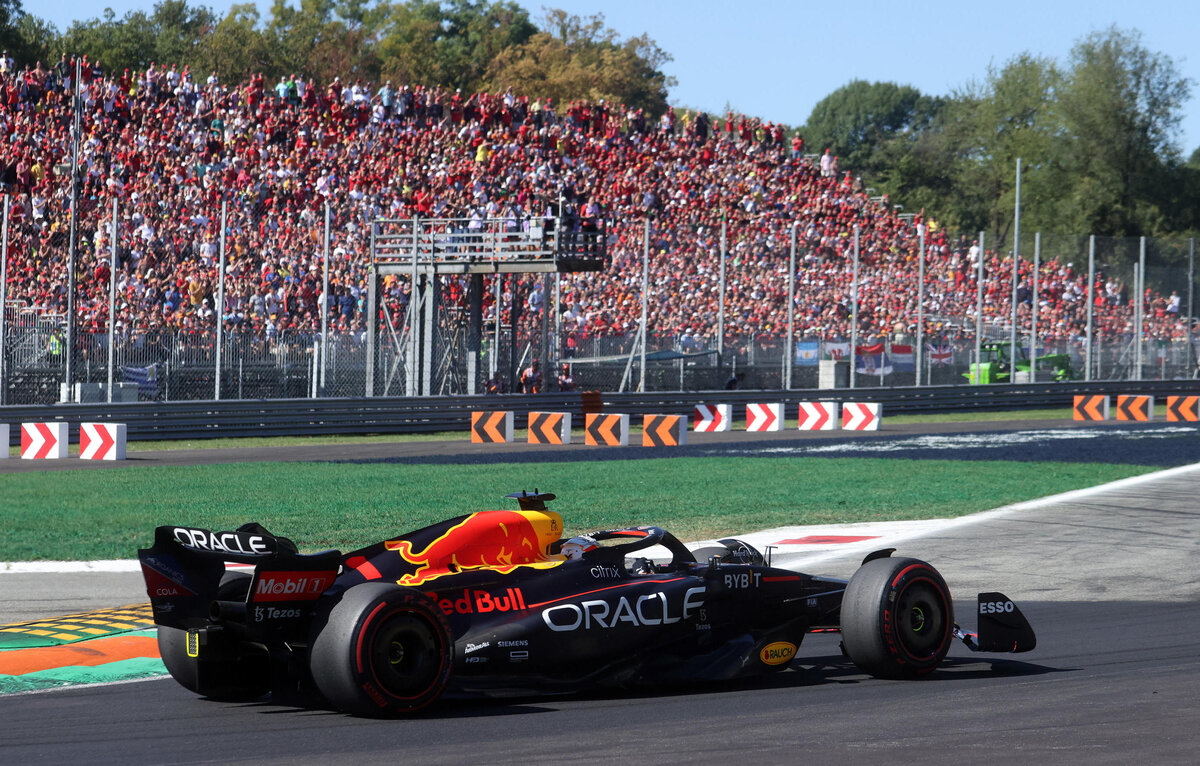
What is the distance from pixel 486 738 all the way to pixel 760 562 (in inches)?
93.1

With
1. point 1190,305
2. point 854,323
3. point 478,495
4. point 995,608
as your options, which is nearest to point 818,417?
point 854,323

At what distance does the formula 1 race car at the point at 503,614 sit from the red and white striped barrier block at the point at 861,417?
22913mm

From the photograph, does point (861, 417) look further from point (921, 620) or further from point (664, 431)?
point (921, 620)

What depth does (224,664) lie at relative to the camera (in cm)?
645

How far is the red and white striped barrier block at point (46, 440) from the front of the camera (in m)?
22.2

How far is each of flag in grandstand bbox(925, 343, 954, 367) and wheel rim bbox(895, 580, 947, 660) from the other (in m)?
29.4

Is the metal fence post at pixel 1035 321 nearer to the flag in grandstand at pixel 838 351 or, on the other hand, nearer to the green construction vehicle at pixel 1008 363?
the green construction vehicle at pixel 1008 363

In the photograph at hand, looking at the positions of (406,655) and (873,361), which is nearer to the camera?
(406,655)

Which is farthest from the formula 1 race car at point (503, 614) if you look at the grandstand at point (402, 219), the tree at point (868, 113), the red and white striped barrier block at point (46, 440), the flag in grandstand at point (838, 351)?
the tree at point (868, 113)

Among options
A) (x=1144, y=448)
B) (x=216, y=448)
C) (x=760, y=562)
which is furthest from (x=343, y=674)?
(x=1144, y=448)

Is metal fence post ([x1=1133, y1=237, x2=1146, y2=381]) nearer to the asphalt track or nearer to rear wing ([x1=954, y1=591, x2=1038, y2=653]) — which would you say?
the asphalt track

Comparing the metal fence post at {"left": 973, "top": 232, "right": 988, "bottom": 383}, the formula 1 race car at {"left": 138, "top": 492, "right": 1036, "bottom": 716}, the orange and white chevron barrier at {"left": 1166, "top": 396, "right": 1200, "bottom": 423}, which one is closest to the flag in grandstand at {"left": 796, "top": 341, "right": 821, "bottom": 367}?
the metal fence post at {"left": 973, "top": 232, "right": 988, "bottom": 383}

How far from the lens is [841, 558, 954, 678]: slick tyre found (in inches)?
282

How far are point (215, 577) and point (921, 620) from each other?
11.4ft
